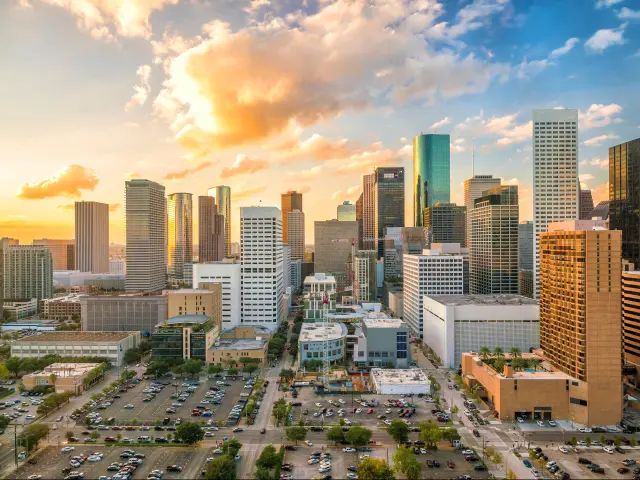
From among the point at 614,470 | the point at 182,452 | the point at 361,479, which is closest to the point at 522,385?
the point at 614,470

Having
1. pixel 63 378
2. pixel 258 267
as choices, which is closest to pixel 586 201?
pixel 258 267

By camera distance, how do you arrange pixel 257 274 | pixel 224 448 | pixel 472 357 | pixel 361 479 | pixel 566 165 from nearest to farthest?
pixel 361 479 < pixel 224 448 < pixel 472 357 < pixel 257 274 < pixel 566 165

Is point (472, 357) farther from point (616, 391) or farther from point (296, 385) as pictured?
point (296, 385)

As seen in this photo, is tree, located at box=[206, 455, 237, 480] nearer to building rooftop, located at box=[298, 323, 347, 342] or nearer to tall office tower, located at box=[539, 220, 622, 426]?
building rooftop, located at box=[298, 323, 347, 342]

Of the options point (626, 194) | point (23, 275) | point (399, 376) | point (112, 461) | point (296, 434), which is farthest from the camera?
point (23, 275)

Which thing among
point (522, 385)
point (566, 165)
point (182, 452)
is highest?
point (566, 165)

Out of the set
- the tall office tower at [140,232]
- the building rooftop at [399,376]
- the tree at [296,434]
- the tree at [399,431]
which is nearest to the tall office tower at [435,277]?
the building rooftop at [399,376]

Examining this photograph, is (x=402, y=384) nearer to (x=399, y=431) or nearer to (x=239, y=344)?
(x=399, y=431)
